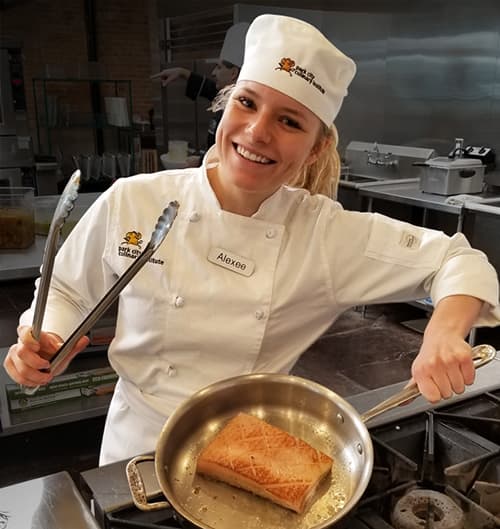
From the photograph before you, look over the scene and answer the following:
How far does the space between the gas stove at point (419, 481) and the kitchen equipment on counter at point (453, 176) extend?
2.55 meters

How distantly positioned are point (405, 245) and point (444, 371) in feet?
0.97

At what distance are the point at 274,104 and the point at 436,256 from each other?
1.18 feet

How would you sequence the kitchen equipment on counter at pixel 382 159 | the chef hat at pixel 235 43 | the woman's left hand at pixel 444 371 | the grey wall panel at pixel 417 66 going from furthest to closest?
the chef hat at pixel 235 43 < the kitchen equipment on counter at pixel 382 159 < the grey wall panel at pixel 417 66 < the woman's left hand at pixel 444 371

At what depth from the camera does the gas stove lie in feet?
2.12

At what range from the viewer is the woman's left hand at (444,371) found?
71 cm

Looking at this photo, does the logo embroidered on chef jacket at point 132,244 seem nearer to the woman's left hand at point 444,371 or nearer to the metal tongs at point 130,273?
the metal tongs at point 130,273

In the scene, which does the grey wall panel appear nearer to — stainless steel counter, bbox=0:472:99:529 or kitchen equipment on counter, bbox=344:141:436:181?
kitchen equipment on counter, bbox=344:141:436:181

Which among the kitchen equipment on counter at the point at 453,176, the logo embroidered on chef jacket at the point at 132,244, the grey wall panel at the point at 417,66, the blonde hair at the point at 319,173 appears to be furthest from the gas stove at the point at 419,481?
the grey wall panel at the point at 417,66

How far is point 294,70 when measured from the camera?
0.89m

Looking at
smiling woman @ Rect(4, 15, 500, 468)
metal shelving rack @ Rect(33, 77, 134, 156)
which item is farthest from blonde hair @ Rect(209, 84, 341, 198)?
metal shelving rack @ Rect(33, 77, 134, 156)

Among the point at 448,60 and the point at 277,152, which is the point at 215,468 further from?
the point at 448,60

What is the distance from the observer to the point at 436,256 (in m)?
0.94

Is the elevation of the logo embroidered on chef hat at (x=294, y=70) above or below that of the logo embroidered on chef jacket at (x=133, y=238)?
above

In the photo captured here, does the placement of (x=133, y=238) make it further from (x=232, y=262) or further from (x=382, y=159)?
(x=382, y=159)
